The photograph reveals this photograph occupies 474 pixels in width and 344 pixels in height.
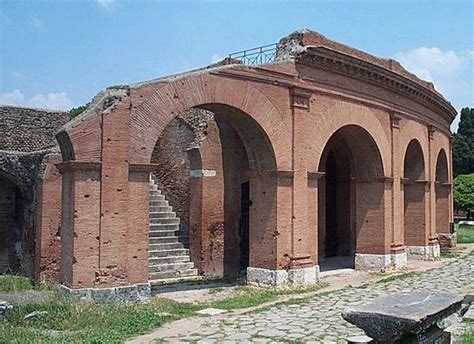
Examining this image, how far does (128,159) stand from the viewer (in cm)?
1023

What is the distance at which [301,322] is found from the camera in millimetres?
8812

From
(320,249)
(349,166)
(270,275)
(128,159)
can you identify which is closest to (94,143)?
(128,159)

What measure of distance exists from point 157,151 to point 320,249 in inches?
232

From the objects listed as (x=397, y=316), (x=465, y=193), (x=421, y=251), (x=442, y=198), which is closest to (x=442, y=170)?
(x=442, y=198)

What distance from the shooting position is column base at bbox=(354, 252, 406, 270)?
15.4m

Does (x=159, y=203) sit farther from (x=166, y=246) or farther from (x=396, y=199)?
(x=396, y=199)

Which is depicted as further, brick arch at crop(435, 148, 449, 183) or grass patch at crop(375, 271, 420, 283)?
brick arch at crop(435, 148, 449, 183)

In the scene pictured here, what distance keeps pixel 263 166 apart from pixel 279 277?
246cm

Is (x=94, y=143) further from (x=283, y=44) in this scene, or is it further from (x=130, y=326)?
(x=283, y=44)

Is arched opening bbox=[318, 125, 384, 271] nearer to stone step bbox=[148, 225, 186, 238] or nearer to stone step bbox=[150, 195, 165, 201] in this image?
stone step bbox=[148, 225, 186, 238]

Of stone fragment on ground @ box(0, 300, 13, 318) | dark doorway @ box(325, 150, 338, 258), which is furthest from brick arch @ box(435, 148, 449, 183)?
stone fragment on ground @ box(0, 300, 13, 318)

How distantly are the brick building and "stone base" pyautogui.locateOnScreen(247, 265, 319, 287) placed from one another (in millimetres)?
26

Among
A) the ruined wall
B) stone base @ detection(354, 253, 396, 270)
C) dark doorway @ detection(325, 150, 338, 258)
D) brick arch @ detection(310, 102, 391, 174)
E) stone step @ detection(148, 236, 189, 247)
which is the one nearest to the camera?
brick arch @ detection(310, 102, 391, 174)

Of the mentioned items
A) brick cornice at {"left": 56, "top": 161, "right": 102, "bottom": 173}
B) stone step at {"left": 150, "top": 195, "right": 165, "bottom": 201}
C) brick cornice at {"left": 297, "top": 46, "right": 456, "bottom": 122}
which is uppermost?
brick cornice at {"left": 297, "top": 46, "right": 456, "bottom": 122}
